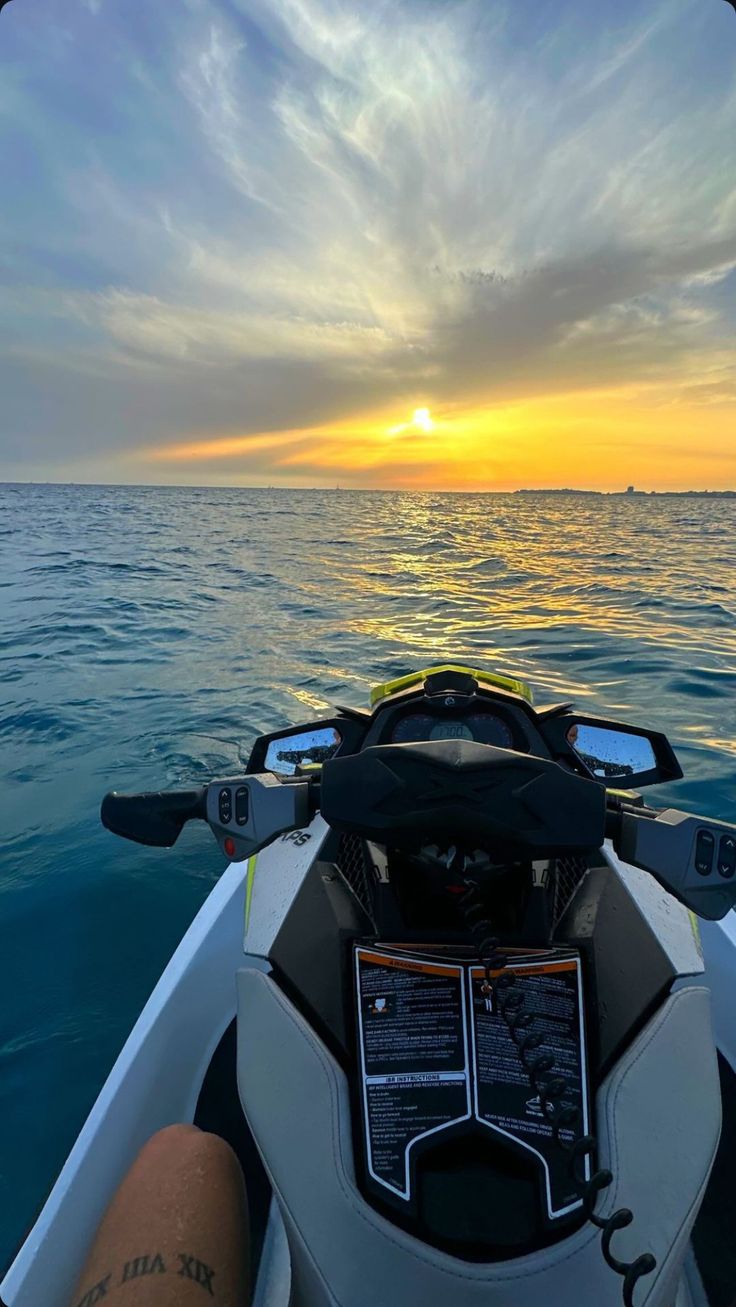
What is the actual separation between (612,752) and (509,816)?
1056mm

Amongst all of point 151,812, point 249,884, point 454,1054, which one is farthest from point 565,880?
point 151,812

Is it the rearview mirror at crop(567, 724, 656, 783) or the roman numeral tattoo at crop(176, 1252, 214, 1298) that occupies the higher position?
the rearview mirror at crop(567, 724, 656, 783)

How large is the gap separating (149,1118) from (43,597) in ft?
41.6

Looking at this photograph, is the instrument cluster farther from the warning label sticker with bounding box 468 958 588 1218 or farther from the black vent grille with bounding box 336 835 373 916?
the warning label sticker with bounding box 468 958 588 1218

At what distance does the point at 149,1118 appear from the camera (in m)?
1.91

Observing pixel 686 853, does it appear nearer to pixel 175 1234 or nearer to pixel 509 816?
pixel 509 816

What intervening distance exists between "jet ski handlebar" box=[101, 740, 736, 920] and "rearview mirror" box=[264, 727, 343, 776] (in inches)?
31.0

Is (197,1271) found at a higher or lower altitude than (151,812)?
lower

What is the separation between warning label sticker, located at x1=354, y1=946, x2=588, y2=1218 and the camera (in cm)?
127

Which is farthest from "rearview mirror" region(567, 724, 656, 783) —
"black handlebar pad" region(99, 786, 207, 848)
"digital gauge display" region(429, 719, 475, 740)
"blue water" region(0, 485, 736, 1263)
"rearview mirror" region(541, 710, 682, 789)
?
"blue water" region(0, 485, 736, 1263)

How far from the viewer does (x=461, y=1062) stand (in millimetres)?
1340

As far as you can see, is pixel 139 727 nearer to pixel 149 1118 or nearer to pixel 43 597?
pixel 149 1118

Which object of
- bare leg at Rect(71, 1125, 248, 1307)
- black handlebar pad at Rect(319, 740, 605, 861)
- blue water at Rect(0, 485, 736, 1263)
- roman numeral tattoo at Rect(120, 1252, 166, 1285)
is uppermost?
black handlebar pad at Rect(319, 740, 605, 861)

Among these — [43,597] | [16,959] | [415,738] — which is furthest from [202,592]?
[415,738]
